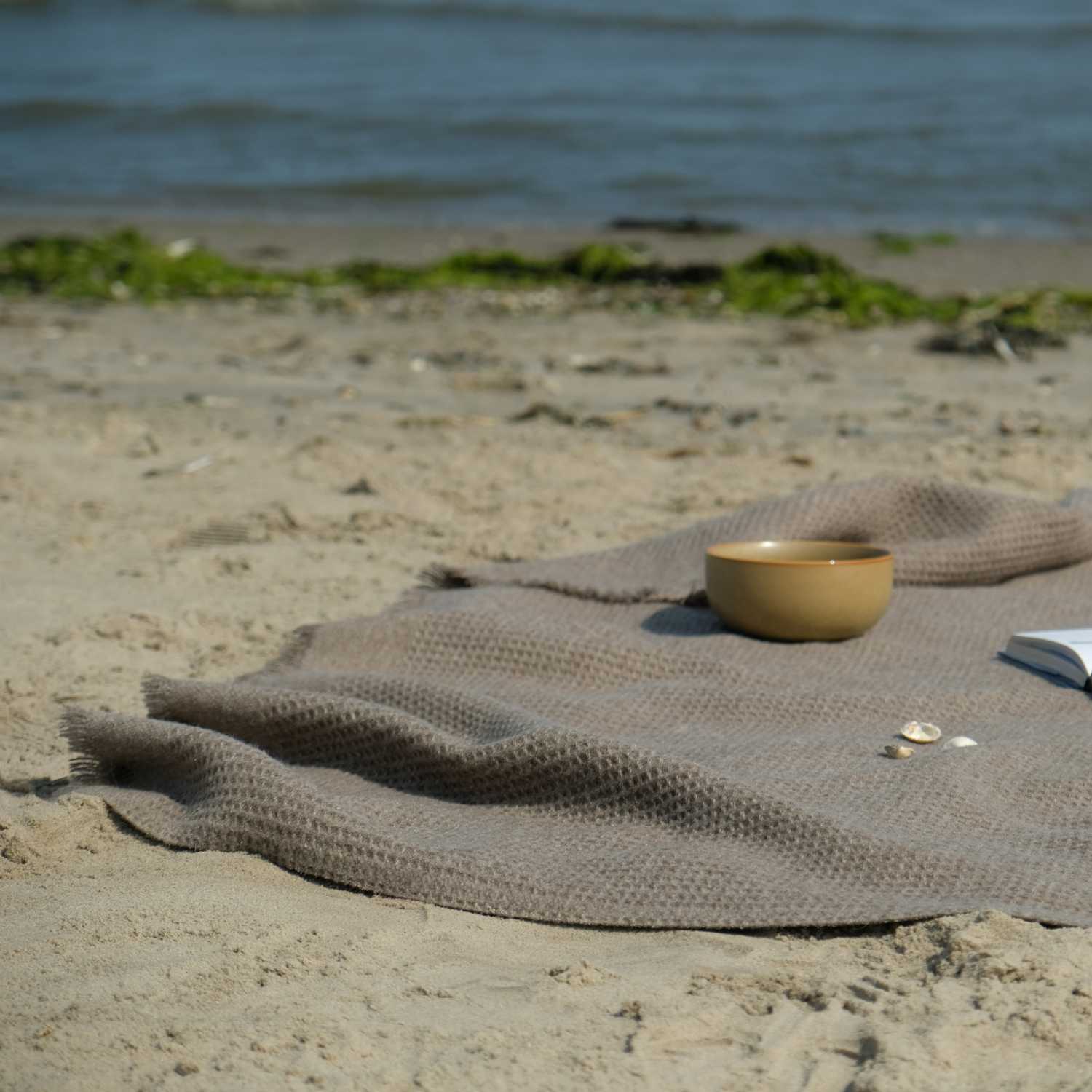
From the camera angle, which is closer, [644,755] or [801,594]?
[644,755]

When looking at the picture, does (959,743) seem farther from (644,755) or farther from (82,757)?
(82,757)

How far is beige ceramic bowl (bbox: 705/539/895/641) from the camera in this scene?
8.91 ft

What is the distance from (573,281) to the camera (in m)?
7.90

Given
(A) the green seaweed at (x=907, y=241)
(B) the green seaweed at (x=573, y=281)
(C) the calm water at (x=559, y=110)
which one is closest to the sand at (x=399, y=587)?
(B) the green seaweed at (x=573, y=281)

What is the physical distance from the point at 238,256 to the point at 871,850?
27.0 feet

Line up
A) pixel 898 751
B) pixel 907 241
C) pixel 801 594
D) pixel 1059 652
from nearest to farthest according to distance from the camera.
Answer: pixel 898 751, pixel 1059 652, pixel 801 594, pixel 907 241

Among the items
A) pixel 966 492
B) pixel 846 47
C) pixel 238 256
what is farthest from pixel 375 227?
pixel 846 47

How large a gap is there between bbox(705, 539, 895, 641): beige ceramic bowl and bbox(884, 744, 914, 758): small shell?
506 mm

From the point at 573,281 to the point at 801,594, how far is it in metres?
5.40

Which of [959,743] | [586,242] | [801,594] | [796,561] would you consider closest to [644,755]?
[959,743]

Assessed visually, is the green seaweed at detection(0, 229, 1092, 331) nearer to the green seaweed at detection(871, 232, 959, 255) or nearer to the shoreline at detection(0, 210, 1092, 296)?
the shoreline at detection(0, 210, 1092, 296)

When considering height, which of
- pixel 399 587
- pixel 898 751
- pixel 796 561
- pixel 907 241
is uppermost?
pixel 907 241

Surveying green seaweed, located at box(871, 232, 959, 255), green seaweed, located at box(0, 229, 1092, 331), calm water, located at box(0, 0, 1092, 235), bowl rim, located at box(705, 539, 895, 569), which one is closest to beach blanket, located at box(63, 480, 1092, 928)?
bowl rim, located at box(705, 539, 895, 569)

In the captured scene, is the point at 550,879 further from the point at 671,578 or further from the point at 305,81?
the point at 305,81
